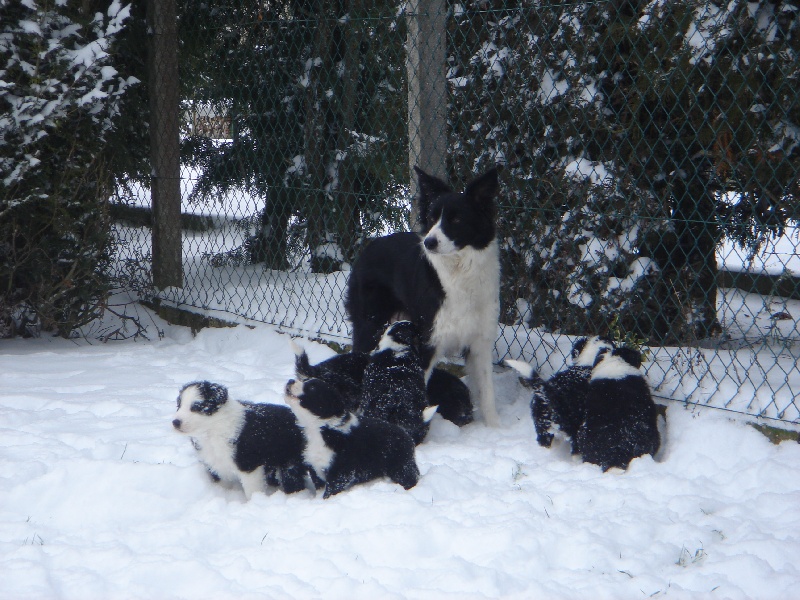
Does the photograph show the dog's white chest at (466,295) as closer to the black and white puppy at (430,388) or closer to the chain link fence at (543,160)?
the black and white puppy at (430,388)

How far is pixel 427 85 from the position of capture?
4.67m

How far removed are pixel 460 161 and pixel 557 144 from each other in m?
0.69

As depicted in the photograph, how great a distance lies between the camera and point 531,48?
4.62 metres

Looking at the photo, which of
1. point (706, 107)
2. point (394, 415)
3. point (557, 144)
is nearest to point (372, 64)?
point (557, 144)

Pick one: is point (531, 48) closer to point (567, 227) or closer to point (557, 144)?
point (557, 144)

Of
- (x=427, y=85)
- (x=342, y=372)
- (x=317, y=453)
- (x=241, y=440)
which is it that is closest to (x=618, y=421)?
(x=317, y=453)

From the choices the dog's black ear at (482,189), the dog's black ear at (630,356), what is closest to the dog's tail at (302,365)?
the dog's black ear at (482,189)

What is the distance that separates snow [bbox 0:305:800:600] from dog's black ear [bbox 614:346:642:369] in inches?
14.1

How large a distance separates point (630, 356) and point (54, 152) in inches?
169

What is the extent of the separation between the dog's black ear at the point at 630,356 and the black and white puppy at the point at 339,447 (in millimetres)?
1142

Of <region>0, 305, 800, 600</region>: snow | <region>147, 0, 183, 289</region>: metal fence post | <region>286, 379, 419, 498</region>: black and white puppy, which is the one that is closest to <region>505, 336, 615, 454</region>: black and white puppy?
<region>0, 305, 800, 600</region>: snow

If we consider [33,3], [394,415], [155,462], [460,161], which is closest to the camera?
[155,462]

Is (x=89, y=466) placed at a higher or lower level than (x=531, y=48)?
lower

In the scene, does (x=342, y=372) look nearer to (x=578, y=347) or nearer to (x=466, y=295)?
(x=466, y=295)
